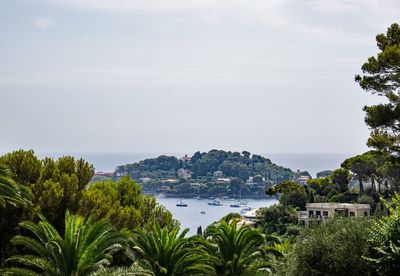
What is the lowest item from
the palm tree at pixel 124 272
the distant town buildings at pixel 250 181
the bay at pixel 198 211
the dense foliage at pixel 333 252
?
the bay at pixel 198 211

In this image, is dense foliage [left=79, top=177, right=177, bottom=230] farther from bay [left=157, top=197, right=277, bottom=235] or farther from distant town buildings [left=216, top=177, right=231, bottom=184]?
distant town buildings [left=216, top=177, right=231, bottom=184]

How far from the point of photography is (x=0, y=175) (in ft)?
45.7

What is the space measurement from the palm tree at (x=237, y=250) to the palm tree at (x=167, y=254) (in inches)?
60.1

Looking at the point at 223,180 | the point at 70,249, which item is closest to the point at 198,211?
the point at 223,180

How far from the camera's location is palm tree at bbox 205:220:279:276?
17234 mm

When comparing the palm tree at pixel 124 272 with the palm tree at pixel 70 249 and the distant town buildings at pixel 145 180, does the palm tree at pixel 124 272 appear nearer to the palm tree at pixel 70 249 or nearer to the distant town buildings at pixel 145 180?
the palm tree at pixel 70 249

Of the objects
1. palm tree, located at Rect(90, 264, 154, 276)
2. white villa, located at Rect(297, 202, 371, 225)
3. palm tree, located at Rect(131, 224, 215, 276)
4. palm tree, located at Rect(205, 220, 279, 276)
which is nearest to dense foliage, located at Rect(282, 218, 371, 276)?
palm tree, located at Rect(131, 224, 215, 276)

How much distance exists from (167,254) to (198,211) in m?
124

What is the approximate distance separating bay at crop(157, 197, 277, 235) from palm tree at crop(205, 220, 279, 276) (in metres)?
81.4

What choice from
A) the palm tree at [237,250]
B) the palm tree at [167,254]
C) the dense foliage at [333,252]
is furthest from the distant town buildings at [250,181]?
the dense foliage at [333,252]

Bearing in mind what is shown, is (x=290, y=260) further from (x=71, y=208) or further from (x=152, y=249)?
(x=71, y=208)

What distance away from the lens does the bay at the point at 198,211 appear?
377 feet

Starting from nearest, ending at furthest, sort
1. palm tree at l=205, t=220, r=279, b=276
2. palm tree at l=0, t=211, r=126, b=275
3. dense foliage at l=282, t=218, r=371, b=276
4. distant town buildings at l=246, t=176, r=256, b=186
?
palm tree at l=0, t=211, r=126, b=275 → dense foliage at l=282, t=218, r=371, b=276 → palm tree at l=205, t=220, r=279, b=276 → distant town buildings at l=246, t=176, r=256, b=186

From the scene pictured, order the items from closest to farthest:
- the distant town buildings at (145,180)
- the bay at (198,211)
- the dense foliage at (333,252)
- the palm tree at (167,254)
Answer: the dense foliage at (333,252), the palm tree at (167,254), the bay at (198,211), the distant town buildings at (145,180)
